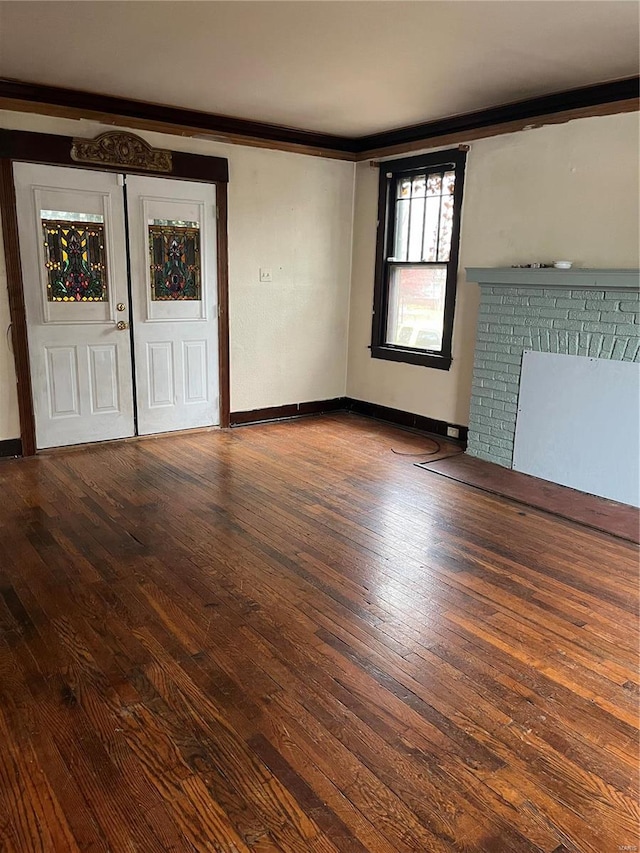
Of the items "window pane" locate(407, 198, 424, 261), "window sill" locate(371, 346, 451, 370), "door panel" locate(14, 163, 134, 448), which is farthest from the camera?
"window pane" locate(407, 198, 424, 261)

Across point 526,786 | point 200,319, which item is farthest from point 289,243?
point 526,786

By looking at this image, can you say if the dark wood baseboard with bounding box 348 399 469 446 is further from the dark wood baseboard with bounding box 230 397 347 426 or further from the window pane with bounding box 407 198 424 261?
the window pane with bounding box 407 198 424 261

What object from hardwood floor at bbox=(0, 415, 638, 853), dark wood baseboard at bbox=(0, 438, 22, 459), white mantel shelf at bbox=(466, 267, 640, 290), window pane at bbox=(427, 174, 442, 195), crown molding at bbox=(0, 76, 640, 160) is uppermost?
crown molding at bbox=(0, 76, 640, 160)

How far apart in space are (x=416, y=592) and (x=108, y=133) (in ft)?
13.1

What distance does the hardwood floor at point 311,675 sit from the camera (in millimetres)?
1714

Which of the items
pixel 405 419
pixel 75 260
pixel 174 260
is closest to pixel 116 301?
pixel 75 260

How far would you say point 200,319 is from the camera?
5.42m

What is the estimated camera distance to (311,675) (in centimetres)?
230

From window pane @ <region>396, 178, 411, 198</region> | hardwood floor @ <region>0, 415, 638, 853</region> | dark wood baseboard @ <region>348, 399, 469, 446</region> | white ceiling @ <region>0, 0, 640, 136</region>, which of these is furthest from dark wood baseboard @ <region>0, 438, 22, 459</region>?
window pane @ <region>396, 178, 411, 198</region>

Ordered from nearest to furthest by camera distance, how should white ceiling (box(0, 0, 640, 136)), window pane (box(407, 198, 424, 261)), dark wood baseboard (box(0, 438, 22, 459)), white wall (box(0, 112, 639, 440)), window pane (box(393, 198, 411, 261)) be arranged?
white ceiling (box(0, 0, 640, 136))
white wall (box(0, 112, 639, 440))
dark wood baseboard (box(0, 438, 22, 459))
window pane (box(407, 198, 424, 261))
window pane (box(393, 198, 411, 261))

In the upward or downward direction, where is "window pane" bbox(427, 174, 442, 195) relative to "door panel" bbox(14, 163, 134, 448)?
upward

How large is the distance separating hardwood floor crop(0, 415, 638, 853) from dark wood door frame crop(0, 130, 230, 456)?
104 cm

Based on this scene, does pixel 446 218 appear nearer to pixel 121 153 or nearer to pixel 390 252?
pixel 390 252

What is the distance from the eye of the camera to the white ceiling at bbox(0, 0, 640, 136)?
9.73 ft
